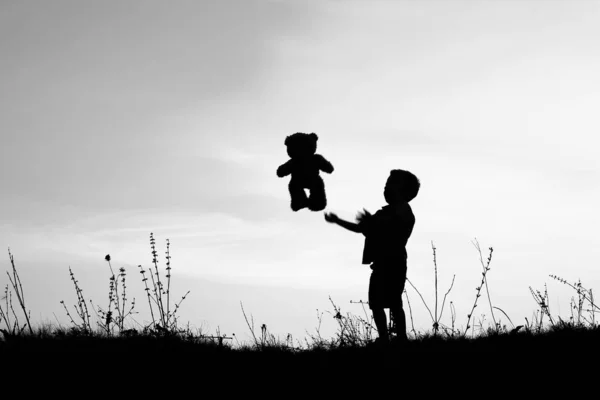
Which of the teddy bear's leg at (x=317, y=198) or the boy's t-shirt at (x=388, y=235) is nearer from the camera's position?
the teddy bear's leg at (x=317, y=198)

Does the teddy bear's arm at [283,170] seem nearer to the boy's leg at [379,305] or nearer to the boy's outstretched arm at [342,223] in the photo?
the boy's outstretched arm at [342,223]

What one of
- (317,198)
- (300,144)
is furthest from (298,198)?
(300,144)

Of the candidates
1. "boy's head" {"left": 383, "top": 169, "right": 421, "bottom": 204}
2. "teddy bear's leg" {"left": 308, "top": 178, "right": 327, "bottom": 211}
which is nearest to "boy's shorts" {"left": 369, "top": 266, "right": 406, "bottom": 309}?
"boy's head" {"left": 383, "top": 169, "right": 421, "bottom": 204}

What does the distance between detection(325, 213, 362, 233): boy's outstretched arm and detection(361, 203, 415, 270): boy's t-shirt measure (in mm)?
98

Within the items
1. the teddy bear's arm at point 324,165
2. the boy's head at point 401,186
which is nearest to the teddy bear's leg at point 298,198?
the teddy bear's arm at point 324,165

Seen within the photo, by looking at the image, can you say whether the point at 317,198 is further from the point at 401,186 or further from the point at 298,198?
the point at 401,186

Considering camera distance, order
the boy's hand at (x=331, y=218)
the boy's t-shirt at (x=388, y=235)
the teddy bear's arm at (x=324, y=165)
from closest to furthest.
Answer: the teddy bear's arm at (x=324, y=165)
the boy's hand at (x=331, y=218)
the boy's t-shirt at (x=388, y=235)

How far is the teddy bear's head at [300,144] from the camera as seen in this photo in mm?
4246

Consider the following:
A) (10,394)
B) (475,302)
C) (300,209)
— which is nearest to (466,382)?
(300,209)

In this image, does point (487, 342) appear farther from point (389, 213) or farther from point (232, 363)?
point (232, 363)

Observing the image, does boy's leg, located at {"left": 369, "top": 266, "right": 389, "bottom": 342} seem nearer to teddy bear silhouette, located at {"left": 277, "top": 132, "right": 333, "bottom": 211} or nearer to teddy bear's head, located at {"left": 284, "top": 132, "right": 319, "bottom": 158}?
teddy bear silhouette, located at {"left": 277, "top": 132, "right": 333, "bottom": 211}

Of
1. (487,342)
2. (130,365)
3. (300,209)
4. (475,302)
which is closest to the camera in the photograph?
(300,209)

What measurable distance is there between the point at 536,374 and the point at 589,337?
4.76ft

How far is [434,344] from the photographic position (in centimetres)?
593
